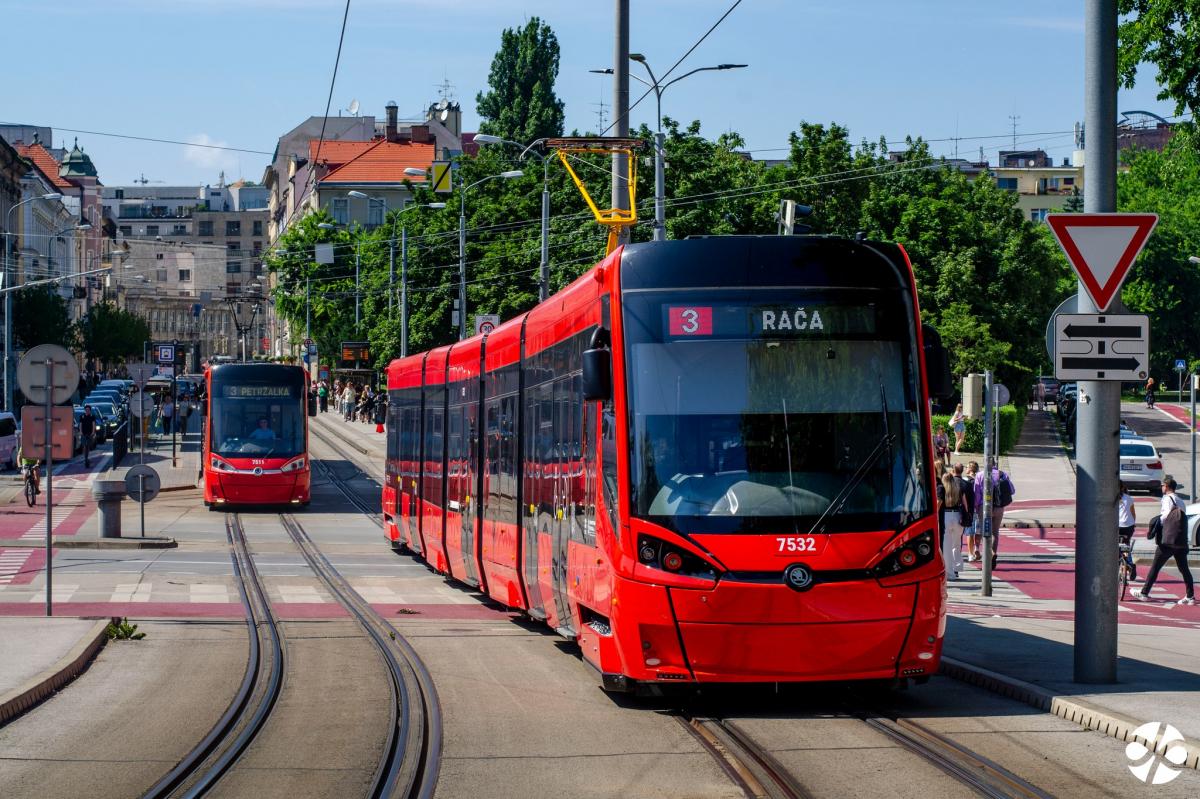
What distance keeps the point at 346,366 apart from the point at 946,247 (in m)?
27.0

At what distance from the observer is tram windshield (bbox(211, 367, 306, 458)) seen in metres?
37.7

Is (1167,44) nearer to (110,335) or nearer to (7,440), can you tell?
(7,440)

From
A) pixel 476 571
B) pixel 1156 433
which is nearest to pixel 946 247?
pixel 1156 433

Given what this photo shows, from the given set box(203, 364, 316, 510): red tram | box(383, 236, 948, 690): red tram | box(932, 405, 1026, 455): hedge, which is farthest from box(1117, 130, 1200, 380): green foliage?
box(383, 236, 948, 690): red tram

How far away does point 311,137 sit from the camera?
6230 inches

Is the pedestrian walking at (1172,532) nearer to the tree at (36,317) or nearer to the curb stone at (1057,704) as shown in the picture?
the curb stone at (1057,704)

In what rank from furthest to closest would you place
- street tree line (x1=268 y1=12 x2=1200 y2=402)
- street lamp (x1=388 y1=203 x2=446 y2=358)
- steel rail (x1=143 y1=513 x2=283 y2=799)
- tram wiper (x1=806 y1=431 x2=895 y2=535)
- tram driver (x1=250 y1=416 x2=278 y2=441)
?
street lamp (x1=388 y1=203 x2=446 y2=358) < street tree line (x1=268 y1=12 x2=1200 y2=402) < tram driver (x1=250 y1=416 x2=278 y2=441) < tram wiper (x1=806 y1=431 x2=895 y2=535) < steel rail (x1=143 y1=513 x2=283 y2=799)

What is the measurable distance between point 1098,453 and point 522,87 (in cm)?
9056

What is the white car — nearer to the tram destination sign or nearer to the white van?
the white van

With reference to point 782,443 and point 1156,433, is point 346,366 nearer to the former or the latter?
point 1156,433

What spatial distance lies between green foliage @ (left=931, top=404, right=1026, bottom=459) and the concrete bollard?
84.5 ft

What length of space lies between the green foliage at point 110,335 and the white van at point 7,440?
199ft

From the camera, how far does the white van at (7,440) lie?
5266 centimetres

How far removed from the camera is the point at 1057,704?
11.4 metres
